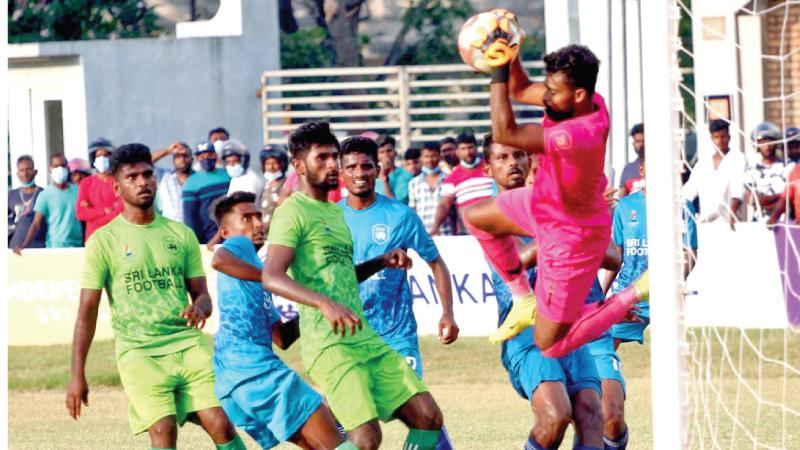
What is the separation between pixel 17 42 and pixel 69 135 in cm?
335

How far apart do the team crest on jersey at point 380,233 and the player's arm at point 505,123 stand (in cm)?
227

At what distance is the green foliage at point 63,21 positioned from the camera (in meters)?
29.1

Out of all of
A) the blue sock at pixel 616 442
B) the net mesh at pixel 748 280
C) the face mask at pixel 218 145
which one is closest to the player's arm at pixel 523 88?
the blue sock at pixel 616 442

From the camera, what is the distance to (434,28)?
31469mm

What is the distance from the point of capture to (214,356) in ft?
28.1

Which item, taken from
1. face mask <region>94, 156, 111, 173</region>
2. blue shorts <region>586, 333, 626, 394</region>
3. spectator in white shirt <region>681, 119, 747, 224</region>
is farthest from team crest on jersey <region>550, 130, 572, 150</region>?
face mask <region>94, 156, 111, 173</region>

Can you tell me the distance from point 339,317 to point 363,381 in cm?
48

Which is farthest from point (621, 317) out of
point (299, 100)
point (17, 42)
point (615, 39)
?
point (17, 42)

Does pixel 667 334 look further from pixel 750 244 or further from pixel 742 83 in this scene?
pixel 742 83

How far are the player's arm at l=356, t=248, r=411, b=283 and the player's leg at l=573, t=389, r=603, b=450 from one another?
1314 millimetres

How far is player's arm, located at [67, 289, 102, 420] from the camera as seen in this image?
835 cm

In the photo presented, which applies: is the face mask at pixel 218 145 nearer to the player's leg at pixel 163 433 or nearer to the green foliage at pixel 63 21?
the player's leg at pixel 163 433

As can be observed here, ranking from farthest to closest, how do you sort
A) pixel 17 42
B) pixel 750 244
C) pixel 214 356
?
pixel 17 42, pixel 750 244, pixel 214 356

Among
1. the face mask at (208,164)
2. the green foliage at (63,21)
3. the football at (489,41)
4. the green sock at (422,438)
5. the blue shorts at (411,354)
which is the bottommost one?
the green sock at (422,438)
